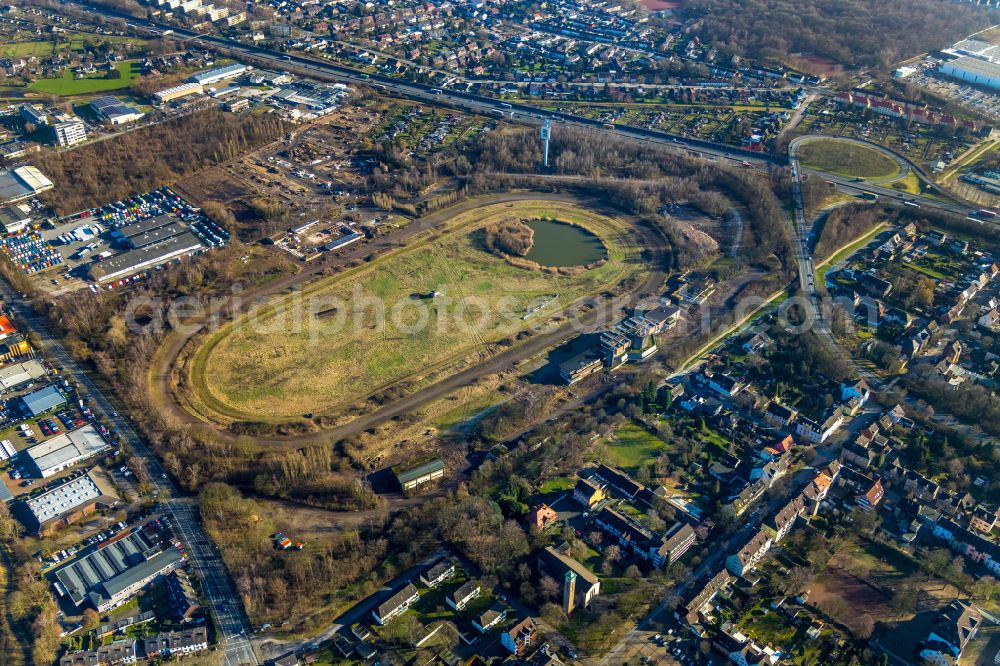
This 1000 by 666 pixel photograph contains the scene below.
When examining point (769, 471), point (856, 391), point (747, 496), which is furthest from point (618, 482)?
point (856, 391)

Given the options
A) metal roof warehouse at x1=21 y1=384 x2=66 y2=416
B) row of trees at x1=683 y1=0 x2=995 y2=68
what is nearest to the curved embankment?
row of trees at x1=683 y1=0 x2=995 y2=68

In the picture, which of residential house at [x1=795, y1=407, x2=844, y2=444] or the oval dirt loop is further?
the oval dirt loop

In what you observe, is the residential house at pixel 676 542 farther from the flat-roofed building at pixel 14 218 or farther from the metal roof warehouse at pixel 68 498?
the flat-roofed building at pixel 14 218

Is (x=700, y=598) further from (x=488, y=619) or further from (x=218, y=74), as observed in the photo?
(x=218, y=74)

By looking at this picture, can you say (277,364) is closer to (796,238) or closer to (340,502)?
(340,502)

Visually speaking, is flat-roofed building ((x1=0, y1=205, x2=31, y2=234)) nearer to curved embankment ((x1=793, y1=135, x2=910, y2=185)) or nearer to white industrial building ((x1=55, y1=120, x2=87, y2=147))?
white industrial building ((x1=55, y1=120, x2=87, y2=147))

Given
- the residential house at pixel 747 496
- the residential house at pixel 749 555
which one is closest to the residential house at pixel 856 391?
the residential house at pixel 747 496

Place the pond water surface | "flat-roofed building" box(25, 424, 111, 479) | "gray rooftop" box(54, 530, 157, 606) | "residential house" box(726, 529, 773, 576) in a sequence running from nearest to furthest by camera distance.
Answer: "gray rooftop" box(54, 530, 157, 606), "residential house" box(726, 529, 773, 576), "flat-roofed building" box(25, 424, 111, 479), the pond water surface
